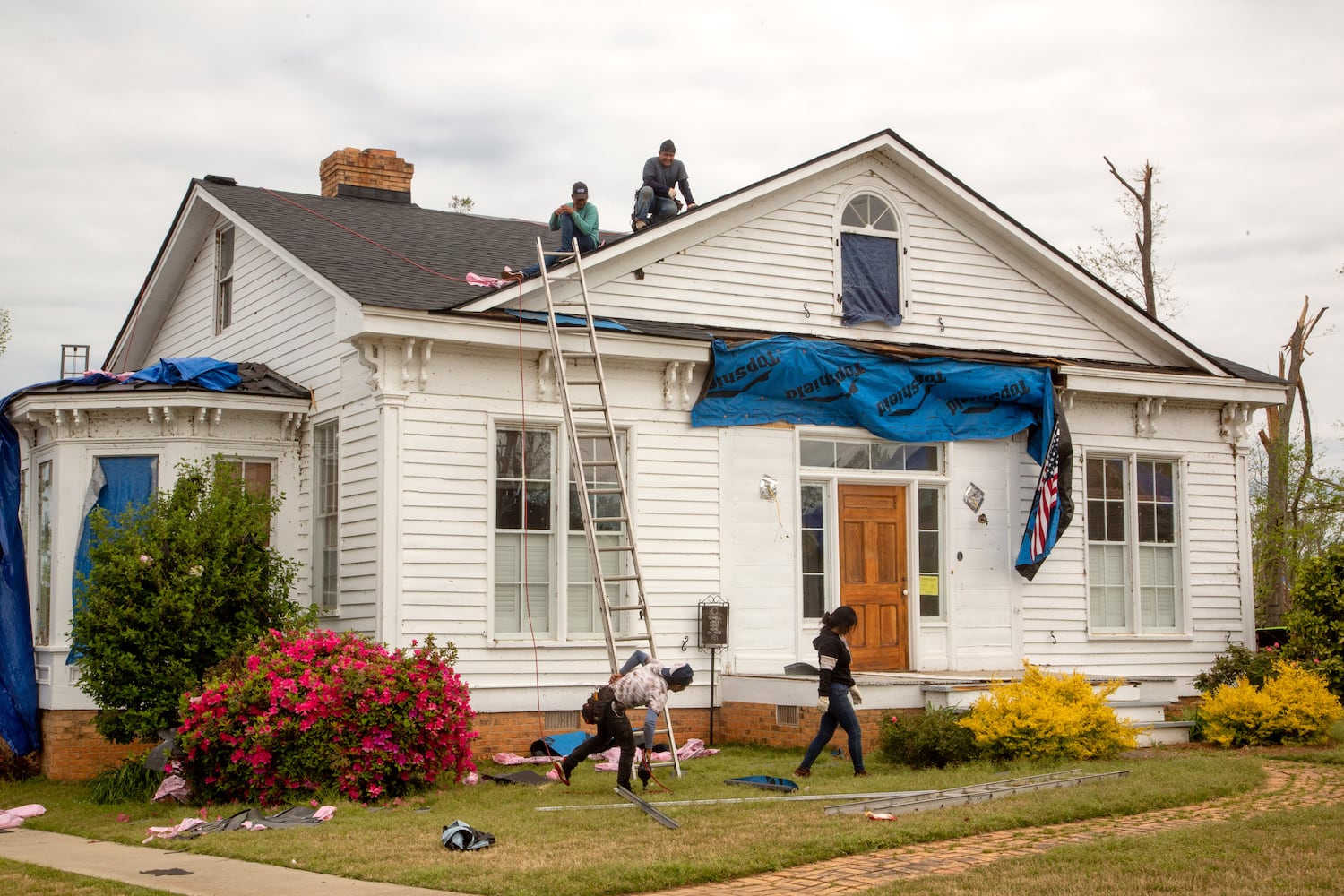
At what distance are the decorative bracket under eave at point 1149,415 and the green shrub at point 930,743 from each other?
6.33m

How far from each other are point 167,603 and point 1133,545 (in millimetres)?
11402

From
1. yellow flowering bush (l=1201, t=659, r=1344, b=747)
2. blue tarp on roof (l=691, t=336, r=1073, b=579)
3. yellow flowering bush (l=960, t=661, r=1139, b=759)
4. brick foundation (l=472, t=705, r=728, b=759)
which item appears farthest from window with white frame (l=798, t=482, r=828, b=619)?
yellow flowering bush (l=1201, t=659, r=1344, b=747)

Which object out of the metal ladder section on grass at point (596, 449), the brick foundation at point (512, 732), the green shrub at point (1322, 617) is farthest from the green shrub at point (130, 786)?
the green shrub at point (1322, 617)

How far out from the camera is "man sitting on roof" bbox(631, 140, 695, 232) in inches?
669

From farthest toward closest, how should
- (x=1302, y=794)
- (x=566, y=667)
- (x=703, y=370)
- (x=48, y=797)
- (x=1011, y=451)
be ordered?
1. (x=1011, y=451)
2. (x=703, y=370)
3. (x=566, y=667)
4. (x=48, y=797)
5. (x=1302, y=794)

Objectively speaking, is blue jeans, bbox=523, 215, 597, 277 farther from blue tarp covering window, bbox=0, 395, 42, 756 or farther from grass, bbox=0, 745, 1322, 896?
blue tarp covering window, bbox=0, 395, 42, 756

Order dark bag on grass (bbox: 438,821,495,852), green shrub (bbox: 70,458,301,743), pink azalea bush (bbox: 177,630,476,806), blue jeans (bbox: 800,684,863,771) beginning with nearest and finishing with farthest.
→ dark bag on grass (bbox: 438,821,495,852), pink azalea bush (bbox: 177,630,476,806), blue jeans (bbox: 800,684,863,771), green shrub (bbox: 70,458,301,743)

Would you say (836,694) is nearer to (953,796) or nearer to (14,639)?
(953,796)

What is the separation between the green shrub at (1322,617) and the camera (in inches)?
633

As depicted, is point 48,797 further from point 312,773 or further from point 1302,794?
point 1302,794

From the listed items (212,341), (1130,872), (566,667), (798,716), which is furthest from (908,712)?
(212,341)

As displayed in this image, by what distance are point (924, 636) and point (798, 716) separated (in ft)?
9.28

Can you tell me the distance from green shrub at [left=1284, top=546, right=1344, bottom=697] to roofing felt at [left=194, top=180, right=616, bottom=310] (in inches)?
394

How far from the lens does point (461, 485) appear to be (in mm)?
14422
